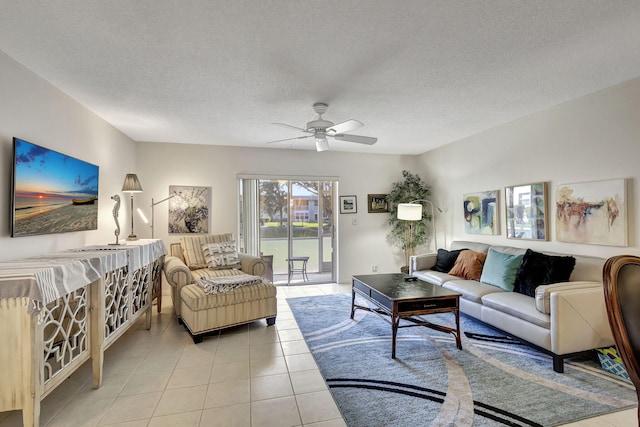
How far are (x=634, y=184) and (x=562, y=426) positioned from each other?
88.5 inches

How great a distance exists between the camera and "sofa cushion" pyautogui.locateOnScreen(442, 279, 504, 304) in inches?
135

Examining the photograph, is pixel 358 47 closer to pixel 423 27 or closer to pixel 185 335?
pixel 423 27

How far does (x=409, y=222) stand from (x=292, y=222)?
7.20 ft

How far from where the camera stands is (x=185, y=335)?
3357mm

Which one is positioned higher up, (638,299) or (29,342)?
(638,299)

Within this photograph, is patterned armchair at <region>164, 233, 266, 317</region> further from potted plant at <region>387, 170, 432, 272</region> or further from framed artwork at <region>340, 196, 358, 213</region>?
potted plant at <region>387, 170, 432, 272</region>

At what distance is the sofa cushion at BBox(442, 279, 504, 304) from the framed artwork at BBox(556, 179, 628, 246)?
0.94 m

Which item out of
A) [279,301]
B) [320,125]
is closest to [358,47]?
[320,125]

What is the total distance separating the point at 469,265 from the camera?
4.07 meters

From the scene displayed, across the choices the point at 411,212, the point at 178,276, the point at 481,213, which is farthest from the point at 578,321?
the point at 178,276

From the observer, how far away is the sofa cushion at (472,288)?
3.43 m

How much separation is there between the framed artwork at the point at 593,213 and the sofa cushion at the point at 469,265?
0.89m

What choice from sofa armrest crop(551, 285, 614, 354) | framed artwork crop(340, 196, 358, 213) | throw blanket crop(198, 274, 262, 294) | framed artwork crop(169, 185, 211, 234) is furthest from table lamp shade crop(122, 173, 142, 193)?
sofa armrest crop(551, 285, 614, 354)

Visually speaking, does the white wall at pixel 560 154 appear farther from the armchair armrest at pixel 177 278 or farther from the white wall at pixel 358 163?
the armchair armrest at pixel 177 278
